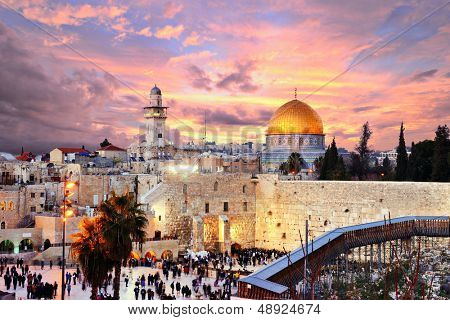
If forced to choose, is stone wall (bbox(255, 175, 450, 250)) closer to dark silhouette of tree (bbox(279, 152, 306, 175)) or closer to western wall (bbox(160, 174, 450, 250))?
western wall (bbox(160, 174, 450, 250))

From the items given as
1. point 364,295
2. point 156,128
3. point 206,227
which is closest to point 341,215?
point 206,227

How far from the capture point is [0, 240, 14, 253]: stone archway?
21.5 meters

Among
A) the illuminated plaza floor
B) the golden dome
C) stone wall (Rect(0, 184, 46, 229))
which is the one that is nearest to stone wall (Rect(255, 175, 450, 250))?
the illuminated plaza floor

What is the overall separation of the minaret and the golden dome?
813cm

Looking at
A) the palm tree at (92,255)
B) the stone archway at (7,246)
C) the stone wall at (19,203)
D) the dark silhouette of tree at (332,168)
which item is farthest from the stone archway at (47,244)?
the dark silhouette of tree at (332,168)

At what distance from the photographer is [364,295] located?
15.0m

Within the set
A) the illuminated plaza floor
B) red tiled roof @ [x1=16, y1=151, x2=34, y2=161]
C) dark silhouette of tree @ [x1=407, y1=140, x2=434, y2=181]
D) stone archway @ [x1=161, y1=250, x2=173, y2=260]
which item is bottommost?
the illuminated plaza floor

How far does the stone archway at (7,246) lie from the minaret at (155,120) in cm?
2068

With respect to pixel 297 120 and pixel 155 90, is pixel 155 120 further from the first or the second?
pixel 297 120

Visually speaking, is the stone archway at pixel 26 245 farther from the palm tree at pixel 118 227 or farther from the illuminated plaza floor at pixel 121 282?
the palm tree at pixel 118 227

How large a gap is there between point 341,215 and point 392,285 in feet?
26.0

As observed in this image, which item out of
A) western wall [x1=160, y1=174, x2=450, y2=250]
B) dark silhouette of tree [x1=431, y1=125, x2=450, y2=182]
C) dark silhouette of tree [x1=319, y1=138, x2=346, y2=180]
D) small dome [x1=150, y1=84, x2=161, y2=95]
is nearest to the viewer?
western wall [x1=160, y1=174, x2=450, y2=250]

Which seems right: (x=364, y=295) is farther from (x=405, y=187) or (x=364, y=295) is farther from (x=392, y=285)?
(x=405, y=187)

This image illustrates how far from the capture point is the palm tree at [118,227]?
1352 centimetres
